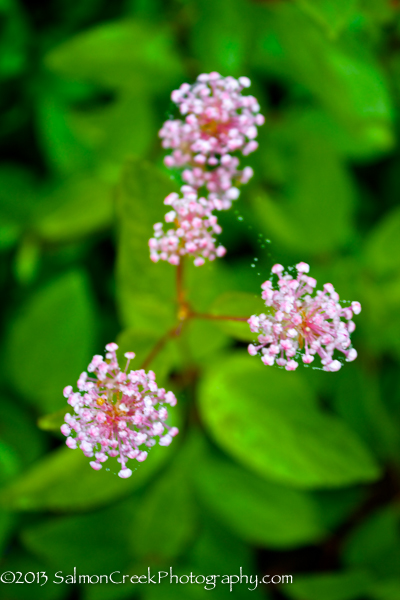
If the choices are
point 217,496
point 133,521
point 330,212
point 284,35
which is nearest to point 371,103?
point 284,35

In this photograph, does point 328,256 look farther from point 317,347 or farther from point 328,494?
point 317,347

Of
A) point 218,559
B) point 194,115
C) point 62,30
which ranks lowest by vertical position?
point 218,559

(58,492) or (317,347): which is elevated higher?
(317,347)

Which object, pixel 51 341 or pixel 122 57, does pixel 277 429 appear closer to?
pixel 51 341

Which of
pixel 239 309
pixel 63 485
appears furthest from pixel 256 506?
pixel 239 309

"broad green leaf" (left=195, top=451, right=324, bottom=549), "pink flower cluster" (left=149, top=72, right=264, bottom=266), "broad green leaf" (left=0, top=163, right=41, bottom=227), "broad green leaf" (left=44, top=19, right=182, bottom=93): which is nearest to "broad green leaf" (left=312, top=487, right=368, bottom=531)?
"broad green leaf" (left=195, top=451, right=324, bottom=549)
